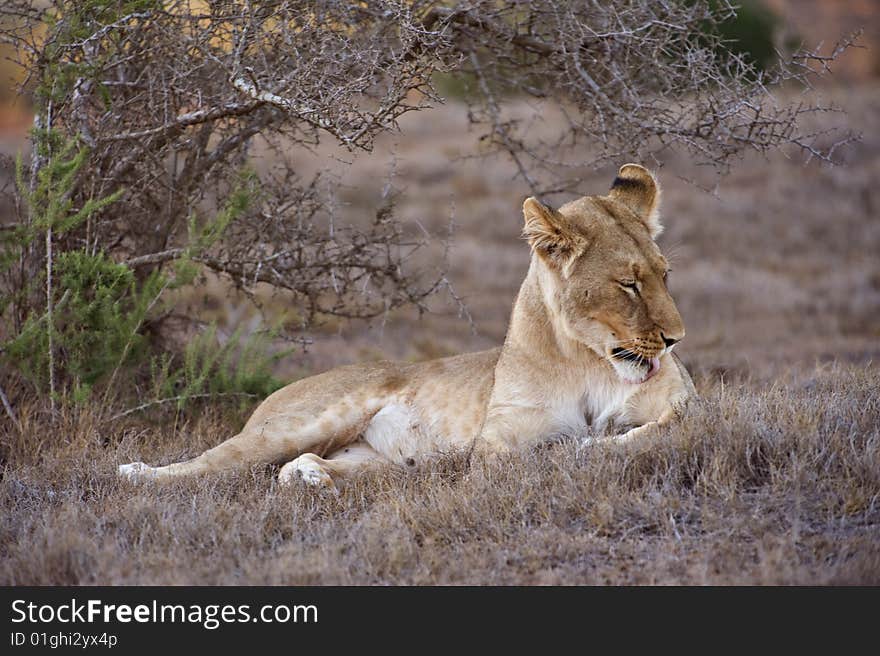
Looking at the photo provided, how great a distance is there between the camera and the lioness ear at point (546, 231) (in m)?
5.15

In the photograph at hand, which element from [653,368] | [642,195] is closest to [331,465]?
[653,368]

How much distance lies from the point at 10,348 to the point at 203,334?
157 centimetres

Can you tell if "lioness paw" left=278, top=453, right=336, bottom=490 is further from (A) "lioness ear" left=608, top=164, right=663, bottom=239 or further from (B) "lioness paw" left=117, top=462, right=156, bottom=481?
(A) "lioness ear" left=608, top=164, right=663, bottom=239

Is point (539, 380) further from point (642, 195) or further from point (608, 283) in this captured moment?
point (642, 195)

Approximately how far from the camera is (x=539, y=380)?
5633 mm

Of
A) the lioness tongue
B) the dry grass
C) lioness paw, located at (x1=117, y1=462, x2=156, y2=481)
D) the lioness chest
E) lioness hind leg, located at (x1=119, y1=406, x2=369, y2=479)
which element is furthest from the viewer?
lioness hind leg, located at (x1=119, y1=406, x2=369, y2=479)

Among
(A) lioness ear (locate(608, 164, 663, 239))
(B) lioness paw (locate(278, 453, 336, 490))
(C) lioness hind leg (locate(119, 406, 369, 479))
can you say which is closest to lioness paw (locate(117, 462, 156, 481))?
(C) lioness hind leg (locate(119, 406, 369, 479))

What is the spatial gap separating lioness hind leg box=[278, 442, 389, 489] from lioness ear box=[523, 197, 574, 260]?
5.24 ft

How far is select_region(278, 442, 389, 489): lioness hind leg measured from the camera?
5.64 metres

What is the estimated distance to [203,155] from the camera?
24.7ft

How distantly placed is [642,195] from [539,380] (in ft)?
3.70

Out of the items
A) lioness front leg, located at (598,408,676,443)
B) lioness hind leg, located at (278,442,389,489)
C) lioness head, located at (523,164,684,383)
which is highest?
lioness head, located at (523,164,684,383)
